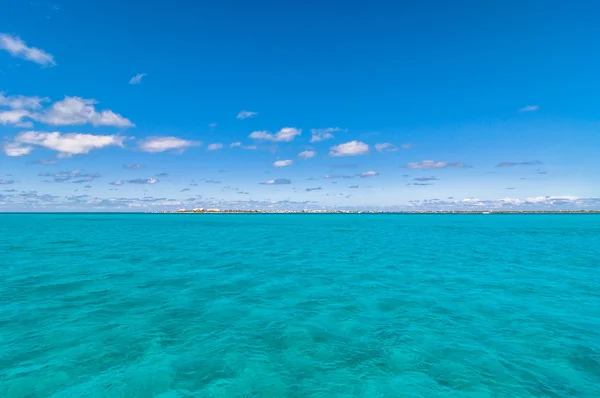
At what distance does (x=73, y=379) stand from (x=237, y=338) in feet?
18.6

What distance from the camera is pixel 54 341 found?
12.2 meters

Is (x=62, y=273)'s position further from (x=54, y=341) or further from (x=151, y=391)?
(x=151, y=391)

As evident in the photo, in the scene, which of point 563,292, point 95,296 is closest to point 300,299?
point 95,296

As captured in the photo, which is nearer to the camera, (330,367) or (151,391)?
(151,391)

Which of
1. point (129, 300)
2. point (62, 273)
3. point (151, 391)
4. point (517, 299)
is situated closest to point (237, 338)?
point (151, 391)

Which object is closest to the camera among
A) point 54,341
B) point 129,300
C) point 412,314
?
point 54,341

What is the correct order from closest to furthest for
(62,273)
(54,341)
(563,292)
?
(54,341) → (563,292) → (62,273)

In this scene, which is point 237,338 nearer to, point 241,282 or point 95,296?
point 241,282

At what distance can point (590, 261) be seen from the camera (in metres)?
35.0

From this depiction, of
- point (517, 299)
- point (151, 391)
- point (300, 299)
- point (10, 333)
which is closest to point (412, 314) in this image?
point (300, 299)

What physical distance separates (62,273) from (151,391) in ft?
74.7

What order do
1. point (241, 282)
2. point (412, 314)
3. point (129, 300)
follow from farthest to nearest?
point (241, 282) < point (129, 300) < point (412, 314)

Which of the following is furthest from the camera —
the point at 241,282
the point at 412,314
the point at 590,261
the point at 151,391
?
the point at 590,261

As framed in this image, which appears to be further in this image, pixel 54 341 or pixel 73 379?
pixel 54 341
